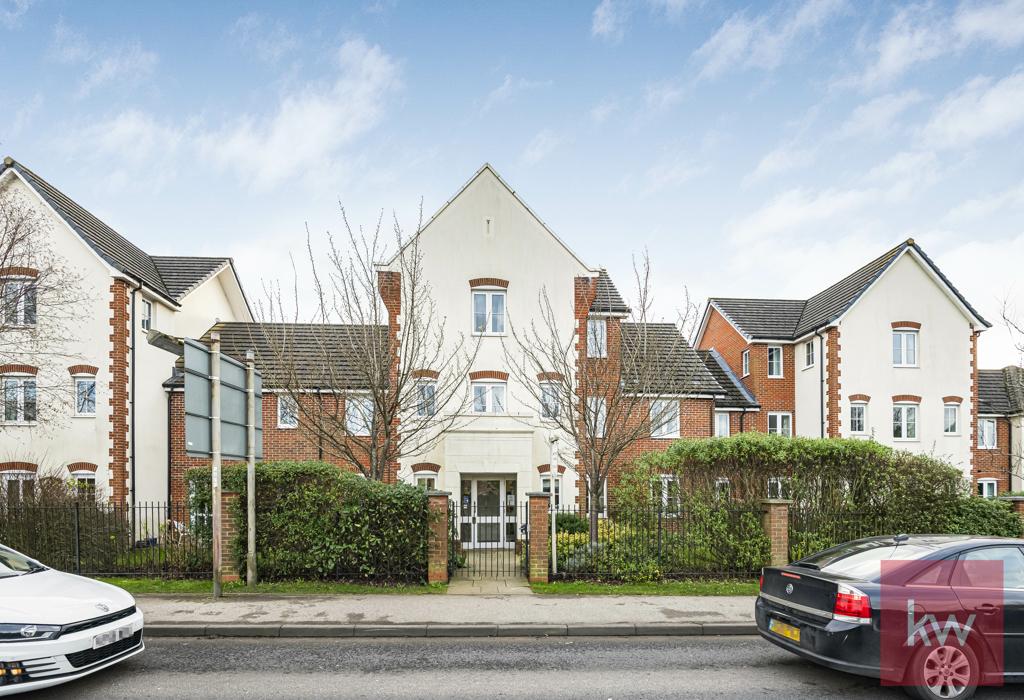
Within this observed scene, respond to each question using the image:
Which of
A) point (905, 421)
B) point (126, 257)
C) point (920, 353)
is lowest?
point (905, 421)

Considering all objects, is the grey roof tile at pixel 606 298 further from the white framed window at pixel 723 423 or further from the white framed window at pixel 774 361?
the white framed window at pixel 774 361

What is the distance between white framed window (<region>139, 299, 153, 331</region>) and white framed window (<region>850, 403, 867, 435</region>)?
2404 centimetres

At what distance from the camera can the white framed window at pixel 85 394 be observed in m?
19.0

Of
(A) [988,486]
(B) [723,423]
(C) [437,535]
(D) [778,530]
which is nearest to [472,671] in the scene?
(C) [437,535]

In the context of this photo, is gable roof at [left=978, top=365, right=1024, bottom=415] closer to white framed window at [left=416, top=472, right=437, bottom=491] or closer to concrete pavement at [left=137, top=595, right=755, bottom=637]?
white framed window at [left=416, top=472, right=437, bottom=491]

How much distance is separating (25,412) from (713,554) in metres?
18.2

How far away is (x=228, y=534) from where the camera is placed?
11.8 m

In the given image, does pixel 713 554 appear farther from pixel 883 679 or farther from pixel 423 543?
pixel 883 679

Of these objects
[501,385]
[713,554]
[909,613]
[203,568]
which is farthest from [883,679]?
[501,385]

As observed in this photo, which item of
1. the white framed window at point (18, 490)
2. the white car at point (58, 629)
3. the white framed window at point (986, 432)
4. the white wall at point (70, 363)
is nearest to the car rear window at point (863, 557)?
the white car at point (58, 629)

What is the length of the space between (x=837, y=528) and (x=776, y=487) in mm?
1332

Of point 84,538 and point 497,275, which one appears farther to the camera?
point 497,275

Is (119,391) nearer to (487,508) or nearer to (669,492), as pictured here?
(487,508)
